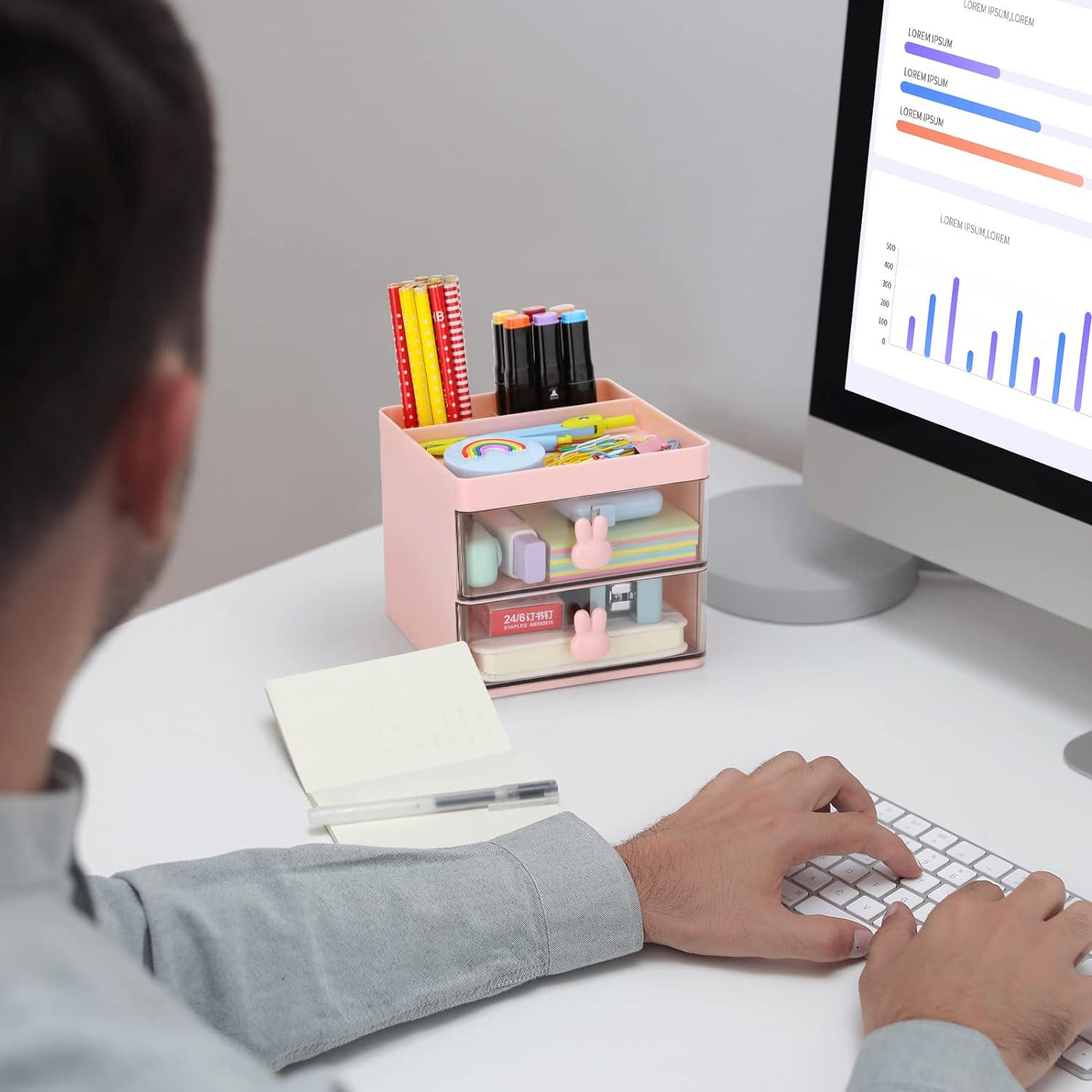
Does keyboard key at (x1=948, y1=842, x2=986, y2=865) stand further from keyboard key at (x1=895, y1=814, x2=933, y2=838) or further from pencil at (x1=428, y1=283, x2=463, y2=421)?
pencil at (x1=428, y1=283, x2=463, y2=421)

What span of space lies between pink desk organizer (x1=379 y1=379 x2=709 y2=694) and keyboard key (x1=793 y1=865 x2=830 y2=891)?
0.84ft

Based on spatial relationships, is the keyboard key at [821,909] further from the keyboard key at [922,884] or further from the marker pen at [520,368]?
the marker pen at [520,368]

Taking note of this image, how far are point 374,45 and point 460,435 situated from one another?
0.78 m

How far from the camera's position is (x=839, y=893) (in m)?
0.82

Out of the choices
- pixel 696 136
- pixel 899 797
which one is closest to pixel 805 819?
pixel 899 797

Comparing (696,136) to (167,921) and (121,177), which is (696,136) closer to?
(167,921)

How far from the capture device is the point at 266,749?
0.97 metres

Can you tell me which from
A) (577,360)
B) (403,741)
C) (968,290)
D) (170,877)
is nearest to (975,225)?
(968,290)

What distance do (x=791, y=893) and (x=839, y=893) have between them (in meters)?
0.03

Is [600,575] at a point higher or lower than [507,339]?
lower

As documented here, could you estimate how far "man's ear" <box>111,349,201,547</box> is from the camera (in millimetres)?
455

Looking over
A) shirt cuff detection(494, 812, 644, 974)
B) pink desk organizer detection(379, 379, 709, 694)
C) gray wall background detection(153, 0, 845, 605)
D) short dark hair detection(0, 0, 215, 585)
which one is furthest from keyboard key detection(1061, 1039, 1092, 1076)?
gray wall background detection(153, 0, 845, 605)

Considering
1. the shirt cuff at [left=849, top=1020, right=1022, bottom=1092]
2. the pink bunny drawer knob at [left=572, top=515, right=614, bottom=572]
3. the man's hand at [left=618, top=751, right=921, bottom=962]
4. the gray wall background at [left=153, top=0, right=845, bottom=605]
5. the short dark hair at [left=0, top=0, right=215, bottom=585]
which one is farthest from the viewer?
the gray wall background at [left=153, top=0, right=845, bottom=605]

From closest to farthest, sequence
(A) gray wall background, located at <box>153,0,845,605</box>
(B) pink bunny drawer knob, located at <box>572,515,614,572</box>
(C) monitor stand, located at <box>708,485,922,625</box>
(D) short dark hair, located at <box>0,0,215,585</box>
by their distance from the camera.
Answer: (D) short dark hair, located at <box>0,0,215,585</box>, (B) pink bunny drawer knob, located at <box>572,515,614,572</box>, (C) monitor stand, located at <box>708,485,922,625</box>, (A) gray wall background, located at <box>153,0,845,605</box>
